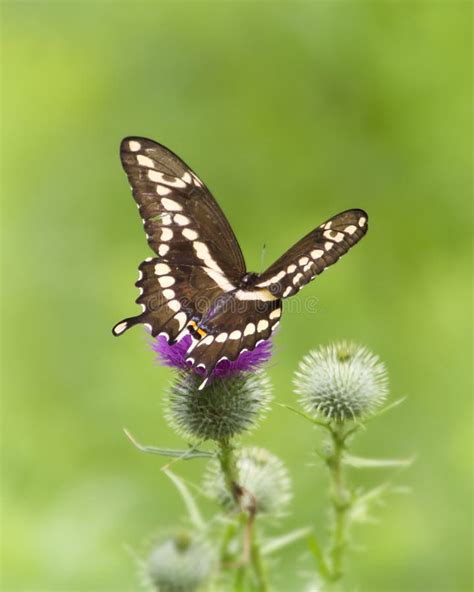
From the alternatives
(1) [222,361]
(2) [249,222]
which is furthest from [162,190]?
(2) [249,222]

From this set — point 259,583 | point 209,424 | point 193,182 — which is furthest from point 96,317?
point 259,583

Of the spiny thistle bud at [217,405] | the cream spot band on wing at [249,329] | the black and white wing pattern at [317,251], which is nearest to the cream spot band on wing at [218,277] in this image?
the black and white wing pattern at [317,251]

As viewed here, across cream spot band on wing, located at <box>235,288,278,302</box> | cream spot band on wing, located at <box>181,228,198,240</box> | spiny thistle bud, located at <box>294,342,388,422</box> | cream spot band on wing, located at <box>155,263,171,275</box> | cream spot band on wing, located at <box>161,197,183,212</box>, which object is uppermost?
cream spot band on wing, located at <box>161,197,183,212</box>

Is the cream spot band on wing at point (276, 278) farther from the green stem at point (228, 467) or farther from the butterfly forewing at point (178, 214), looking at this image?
the green stem at point (228, 467)

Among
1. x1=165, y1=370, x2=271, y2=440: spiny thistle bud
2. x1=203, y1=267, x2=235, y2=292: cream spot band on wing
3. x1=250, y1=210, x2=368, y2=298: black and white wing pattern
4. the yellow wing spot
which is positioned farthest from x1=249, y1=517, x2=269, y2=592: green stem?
x1=203, y1=267, x2=235, y2=292: cream spot band on wing

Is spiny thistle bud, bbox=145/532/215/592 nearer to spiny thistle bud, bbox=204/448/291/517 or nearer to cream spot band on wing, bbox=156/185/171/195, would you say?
spiny thistle bud, bbox=204/448/291/517

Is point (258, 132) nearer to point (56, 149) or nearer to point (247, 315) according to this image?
point (56, 149)
